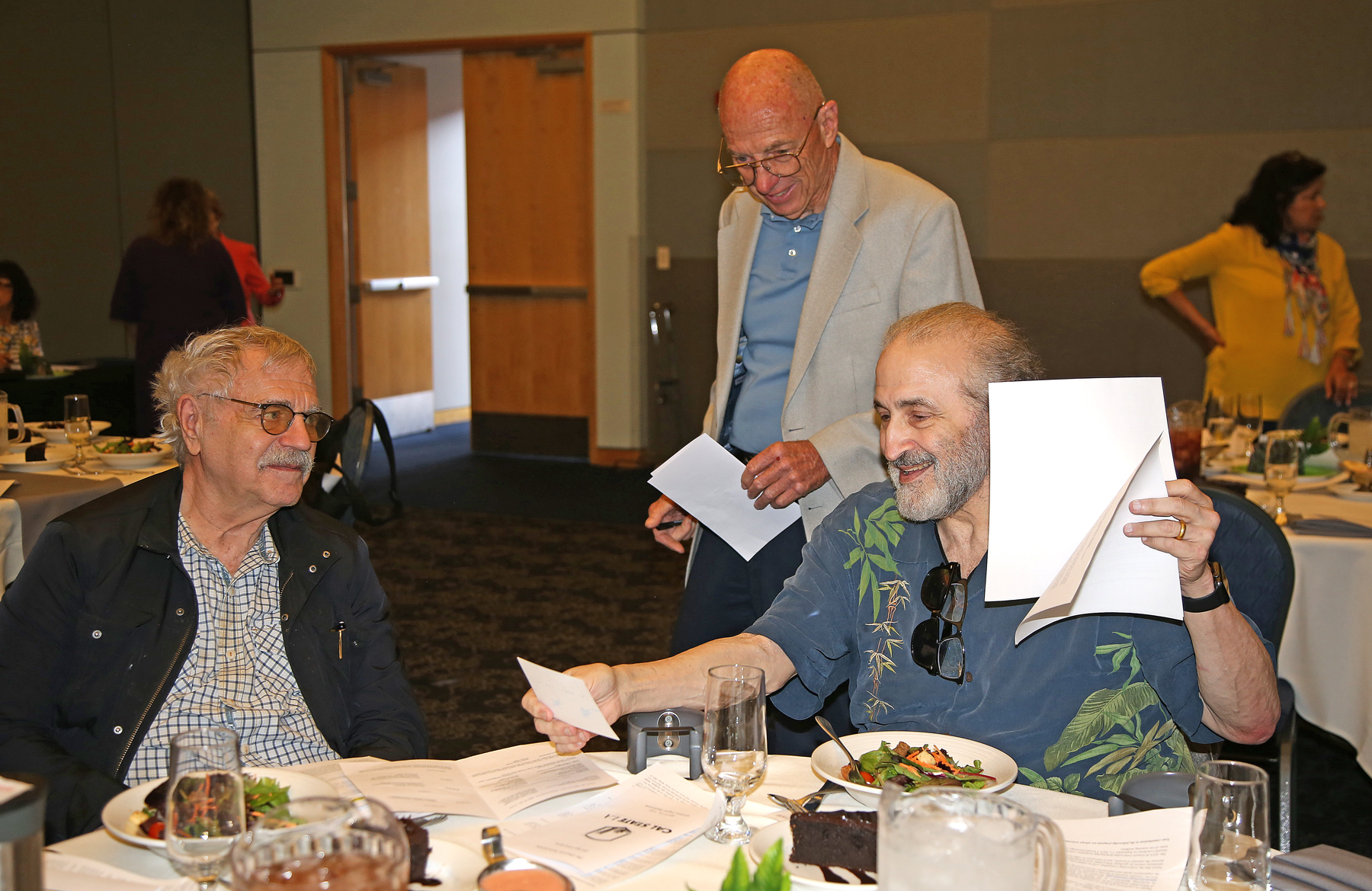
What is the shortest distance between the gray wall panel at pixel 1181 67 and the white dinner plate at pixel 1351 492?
381 cm

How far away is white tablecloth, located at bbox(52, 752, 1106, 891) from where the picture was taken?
1.26 metres

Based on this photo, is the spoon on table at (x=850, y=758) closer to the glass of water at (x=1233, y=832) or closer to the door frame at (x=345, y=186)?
the glass of water at (x=1233, y=832)

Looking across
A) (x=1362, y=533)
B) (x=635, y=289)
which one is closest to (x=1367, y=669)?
(x=1362, y=533)

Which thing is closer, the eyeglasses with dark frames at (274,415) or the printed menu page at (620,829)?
the printed menu page at (620,829)

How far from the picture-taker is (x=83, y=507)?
2.02 meters

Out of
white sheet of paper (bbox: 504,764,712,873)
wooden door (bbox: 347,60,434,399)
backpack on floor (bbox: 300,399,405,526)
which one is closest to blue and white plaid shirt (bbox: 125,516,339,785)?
white sheet of paper (bbox: 504,764,712,873)

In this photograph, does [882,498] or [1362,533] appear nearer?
[882,498]

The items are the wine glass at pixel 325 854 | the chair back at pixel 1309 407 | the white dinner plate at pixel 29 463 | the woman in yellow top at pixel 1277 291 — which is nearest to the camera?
the wine glass at pixel 325 854

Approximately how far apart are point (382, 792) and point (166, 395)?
1087 mm

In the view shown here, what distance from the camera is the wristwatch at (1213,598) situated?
157cm

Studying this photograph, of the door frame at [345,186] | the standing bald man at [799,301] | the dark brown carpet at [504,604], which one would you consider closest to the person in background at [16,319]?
the dark brown carpet at [504,604]

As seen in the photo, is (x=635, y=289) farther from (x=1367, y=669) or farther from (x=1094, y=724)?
(x=1094, y=724)

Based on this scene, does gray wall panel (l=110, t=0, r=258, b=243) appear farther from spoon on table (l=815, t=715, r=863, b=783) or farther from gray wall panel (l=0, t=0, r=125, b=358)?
spoon on table (l=815, t=715, r=863, b=783)

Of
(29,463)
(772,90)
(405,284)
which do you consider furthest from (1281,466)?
(405,284)
